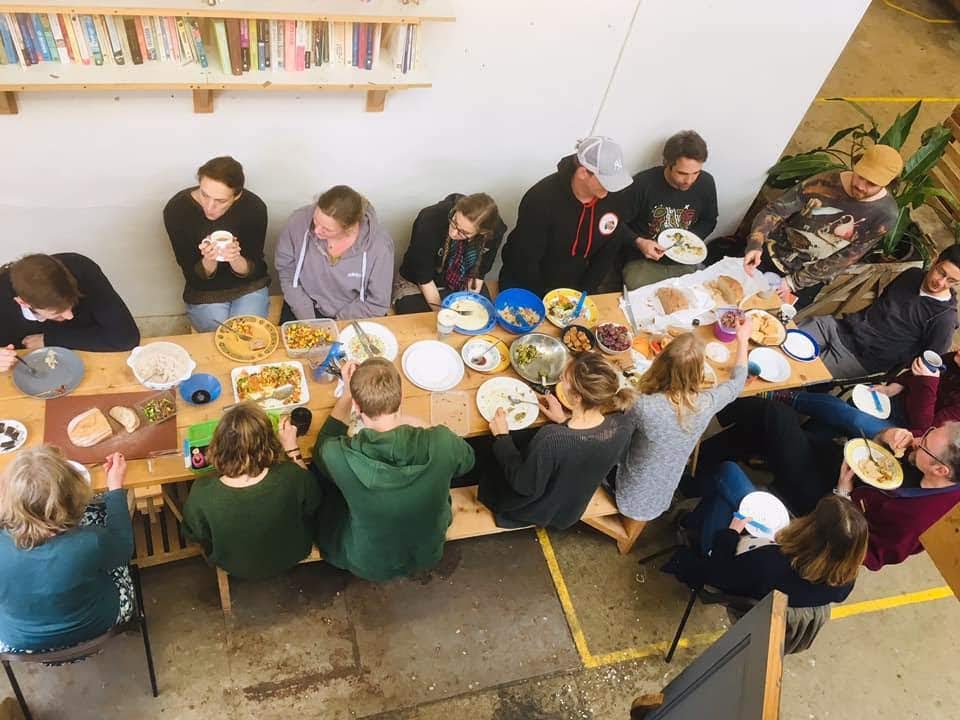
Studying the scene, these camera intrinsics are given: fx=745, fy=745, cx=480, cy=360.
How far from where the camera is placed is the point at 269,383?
3.33 metres

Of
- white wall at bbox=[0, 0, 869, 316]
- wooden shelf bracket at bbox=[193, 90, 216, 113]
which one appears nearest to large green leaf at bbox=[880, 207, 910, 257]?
white wall at bbox=[0, 0, 869, 316]

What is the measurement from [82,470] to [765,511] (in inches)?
120

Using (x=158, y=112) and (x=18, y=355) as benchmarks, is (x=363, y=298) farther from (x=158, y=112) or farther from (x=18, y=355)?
(x=18, y=355)

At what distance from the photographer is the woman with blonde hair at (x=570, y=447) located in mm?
3080

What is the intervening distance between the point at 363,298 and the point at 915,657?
146 inches

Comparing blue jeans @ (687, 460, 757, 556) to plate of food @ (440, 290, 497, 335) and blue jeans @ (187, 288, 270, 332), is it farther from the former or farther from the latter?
blue jeans @ (187, 288, 270, 332)

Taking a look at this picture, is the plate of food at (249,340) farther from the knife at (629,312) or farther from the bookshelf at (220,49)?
the knife at (629,312)

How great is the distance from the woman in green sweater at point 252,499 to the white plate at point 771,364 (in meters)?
2.40

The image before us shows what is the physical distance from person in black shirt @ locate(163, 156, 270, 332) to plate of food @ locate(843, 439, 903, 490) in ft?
10.6

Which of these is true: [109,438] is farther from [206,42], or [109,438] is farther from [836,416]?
[836,416]

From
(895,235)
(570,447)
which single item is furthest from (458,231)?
(895,235)

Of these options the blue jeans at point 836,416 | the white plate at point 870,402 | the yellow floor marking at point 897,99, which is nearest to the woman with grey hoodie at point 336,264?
the blue jeans at point 836,416

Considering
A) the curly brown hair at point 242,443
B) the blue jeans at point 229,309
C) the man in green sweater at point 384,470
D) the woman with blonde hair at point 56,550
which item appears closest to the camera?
the woman with blonde hair at point 56,550

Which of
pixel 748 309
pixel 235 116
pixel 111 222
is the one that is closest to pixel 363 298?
pixel 235 116
